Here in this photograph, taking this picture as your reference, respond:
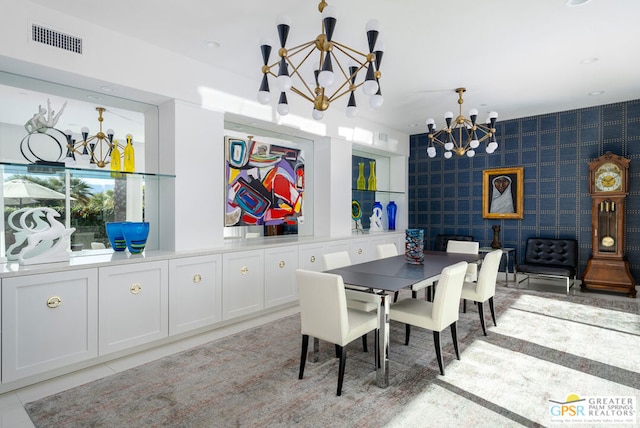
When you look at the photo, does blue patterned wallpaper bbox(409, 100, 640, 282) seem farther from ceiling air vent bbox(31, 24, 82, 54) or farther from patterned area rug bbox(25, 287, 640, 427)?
ceiling air vent bbox(31, 24, 82, 54)

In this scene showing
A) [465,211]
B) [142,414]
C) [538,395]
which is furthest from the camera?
[465,211]

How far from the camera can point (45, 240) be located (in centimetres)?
299

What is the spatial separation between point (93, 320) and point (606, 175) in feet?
22.7

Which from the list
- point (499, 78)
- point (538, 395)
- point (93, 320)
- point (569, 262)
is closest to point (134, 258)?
point (93, 320)

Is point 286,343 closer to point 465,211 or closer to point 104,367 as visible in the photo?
point 104,367

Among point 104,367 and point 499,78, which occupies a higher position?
point 499,78

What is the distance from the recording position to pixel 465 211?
708 cm

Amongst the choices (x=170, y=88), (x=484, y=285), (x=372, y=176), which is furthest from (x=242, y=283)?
(x=372, y=176)

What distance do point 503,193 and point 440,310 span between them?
185 inches

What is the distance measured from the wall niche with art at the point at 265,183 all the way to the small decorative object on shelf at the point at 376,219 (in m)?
1.63

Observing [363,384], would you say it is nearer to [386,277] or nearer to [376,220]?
[386,277]

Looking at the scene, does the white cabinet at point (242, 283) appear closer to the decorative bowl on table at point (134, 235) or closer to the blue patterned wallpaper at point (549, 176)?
the decorative bowl on table at point (134, 235)

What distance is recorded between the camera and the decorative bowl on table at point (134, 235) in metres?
3.48

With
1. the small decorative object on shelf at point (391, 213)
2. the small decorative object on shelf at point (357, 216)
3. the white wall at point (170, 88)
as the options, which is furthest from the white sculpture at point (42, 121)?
the small decorative object on shelf at point (391, 213)
